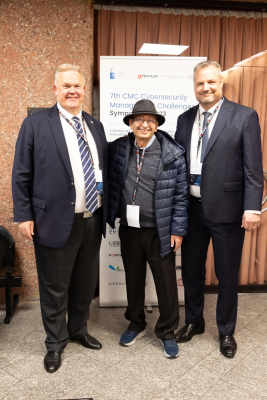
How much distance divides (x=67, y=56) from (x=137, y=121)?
1.11m

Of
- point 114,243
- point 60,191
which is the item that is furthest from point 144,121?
point 114,243

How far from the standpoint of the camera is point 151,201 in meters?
2.22

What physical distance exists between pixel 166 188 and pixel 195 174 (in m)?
0.24

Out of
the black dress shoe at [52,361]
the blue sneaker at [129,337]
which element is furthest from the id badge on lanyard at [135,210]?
the black dress shoe at [52,361]

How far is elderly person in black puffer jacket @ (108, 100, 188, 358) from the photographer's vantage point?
220cm

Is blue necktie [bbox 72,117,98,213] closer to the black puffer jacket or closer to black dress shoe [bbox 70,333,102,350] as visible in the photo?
the black puffer jacket

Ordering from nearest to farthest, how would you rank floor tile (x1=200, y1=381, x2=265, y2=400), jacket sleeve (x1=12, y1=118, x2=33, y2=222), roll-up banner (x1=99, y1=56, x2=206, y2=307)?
floor tile (x1=200, y1=381, x2=265, y2=400), jacket sleeve (x1=12, y1=118, x2=33, y2=222), roll-up banner (x1=99, y1=56, x2=206, y2=307)

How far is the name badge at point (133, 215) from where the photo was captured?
7.28ft

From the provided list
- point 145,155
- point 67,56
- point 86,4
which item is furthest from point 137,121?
point 86,4

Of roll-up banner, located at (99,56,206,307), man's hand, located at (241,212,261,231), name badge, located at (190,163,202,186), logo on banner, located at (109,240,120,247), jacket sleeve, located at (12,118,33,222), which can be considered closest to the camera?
jacket sleeve, located at (12,118,33,222)

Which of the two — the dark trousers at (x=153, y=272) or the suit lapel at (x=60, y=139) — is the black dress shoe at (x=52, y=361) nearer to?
the dark trousers at (x=153, y=272)

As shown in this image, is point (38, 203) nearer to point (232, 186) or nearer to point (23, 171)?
point (23, 171)

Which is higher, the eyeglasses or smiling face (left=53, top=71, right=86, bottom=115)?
smiling face (left=53, top=71, right=86, bottom=115)

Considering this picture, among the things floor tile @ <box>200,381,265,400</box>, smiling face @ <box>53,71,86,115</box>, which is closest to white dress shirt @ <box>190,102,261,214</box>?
smiling face @ <box>53,71,86,115</box>
